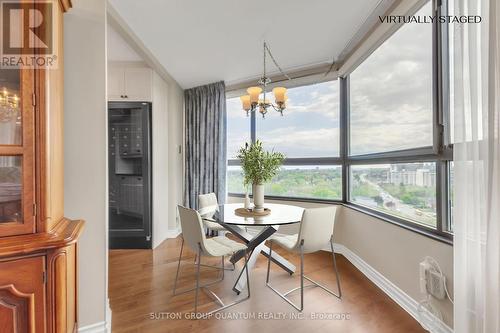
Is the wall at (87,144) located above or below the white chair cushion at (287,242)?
above

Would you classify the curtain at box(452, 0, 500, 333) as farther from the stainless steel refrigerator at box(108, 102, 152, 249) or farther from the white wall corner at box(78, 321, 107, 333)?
the stainless steel refrigerator at box(108, 102, 152, 249)

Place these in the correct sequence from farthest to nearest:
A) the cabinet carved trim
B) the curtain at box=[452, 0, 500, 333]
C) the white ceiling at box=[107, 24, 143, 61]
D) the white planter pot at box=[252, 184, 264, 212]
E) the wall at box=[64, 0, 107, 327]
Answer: the white ceiling at box=[107, 24, 143, 61] < the white planter pot at box=[252, 184, 264, 212] < the wall at box=[64, 0, 107, 327] < the curtain at box=[452, 0, 500, 333] < the cabinet carved trim

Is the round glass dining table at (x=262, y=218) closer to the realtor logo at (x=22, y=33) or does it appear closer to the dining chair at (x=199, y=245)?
the dining chair at (x=199, y=245)

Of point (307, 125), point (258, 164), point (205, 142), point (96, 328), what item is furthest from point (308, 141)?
point (96, 328)

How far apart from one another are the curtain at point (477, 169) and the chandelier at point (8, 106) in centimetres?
225

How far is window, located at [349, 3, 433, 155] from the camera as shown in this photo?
1957 millimetres

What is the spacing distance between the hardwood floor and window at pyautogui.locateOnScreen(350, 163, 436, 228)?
77 cm

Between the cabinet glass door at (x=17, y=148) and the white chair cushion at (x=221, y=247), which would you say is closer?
the cabinet glass door at (x=17, y=148)

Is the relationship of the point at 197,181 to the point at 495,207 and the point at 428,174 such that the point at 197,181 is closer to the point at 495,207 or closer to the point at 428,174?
the point at 428,174

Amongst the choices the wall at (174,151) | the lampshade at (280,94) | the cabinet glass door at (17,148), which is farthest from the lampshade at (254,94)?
the wall at (174,151)

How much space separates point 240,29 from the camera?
2477mm

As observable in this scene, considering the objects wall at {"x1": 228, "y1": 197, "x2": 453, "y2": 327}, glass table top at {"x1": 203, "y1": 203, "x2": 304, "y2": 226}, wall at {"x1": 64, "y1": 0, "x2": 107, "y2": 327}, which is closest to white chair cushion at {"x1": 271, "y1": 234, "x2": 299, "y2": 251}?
glass table top at {"x1": 203, "y1": 203, "x2": 304, "y2": 226}

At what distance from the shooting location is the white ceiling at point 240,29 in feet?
6.98

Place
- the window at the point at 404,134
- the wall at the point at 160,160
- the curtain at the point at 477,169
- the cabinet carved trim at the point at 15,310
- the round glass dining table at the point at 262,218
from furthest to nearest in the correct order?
1. the wall at the point at 160,160
2. the round glass dining table at the point at 262,218
3. the window at the point at 404,134
4. the curtain at the point at 477,169
5. the cabinet carved trim at the point at 15,310
